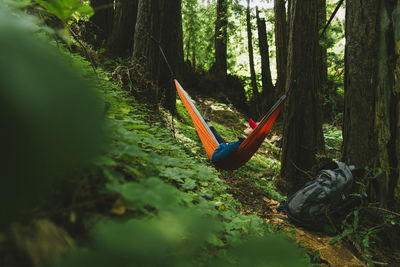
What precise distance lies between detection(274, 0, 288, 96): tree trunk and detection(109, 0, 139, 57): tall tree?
11.1 feet

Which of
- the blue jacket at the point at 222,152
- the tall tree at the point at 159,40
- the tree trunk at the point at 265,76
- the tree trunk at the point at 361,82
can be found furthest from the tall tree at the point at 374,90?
the tree trunk at the point at 265,76

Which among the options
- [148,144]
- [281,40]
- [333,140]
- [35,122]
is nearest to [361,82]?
[148,144]

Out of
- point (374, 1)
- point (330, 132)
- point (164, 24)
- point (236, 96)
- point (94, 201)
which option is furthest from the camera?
point (236, 96)

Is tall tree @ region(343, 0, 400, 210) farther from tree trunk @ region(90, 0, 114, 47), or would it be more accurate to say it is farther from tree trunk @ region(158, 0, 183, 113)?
tree trunk @ region(90, 0, 114, 47)

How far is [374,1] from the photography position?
1577mm

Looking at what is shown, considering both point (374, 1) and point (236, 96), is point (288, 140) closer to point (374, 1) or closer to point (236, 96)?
point (374, 1)

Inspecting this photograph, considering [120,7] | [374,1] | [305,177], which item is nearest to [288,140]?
[305,177]

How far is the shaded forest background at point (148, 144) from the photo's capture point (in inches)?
10.8

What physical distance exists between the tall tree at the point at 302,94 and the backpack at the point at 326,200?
79 centimetres

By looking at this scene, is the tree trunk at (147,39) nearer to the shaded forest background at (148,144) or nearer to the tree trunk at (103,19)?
the shaded forest background at (148,144)

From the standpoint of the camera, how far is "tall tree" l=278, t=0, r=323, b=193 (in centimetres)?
236

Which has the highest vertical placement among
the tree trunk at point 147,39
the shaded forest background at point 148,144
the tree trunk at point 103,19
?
the tree trunk at point 103,19

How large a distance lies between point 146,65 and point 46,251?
2464 mm

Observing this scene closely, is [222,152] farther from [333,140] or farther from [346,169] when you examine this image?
[333,140]
